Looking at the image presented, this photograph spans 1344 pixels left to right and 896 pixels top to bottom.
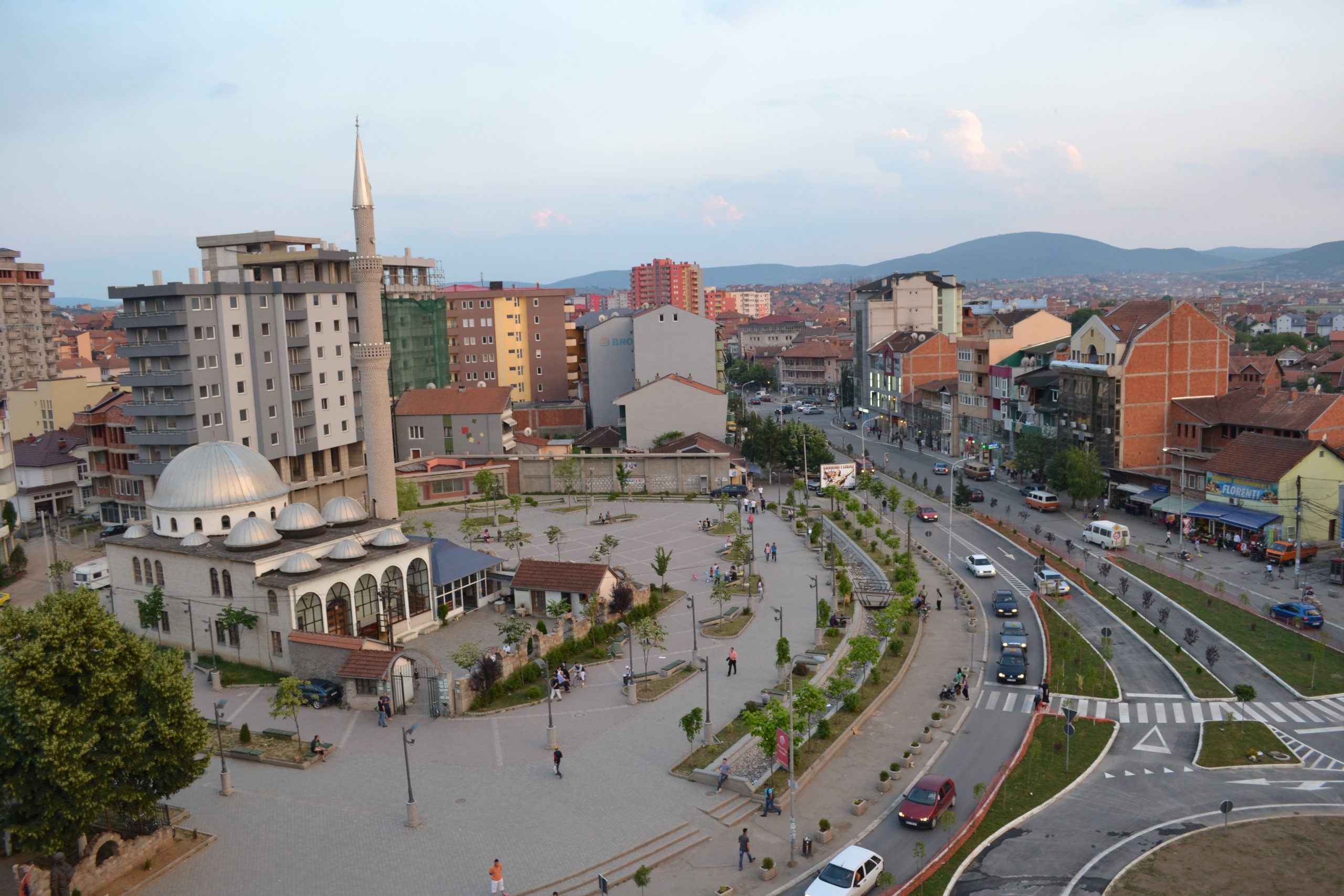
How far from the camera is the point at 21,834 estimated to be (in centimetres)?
2236

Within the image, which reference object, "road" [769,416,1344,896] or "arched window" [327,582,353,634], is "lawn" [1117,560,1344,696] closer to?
"road" [769,416,1344,896]

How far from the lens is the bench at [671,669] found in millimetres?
38875

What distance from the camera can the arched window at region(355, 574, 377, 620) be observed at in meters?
43.0

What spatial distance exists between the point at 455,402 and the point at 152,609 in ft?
145

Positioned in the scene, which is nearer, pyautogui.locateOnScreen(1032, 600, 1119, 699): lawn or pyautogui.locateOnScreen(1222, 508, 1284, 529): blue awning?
pyautogui.locateOnScreen(1032, 600, 1119, 699): lawn

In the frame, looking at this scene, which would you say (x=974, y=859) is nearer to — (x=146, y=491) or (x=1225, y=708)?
(x=1225, y=708)

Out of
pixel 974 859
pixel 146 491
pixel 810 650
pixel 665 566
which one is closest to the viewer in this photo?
pixel 974 859

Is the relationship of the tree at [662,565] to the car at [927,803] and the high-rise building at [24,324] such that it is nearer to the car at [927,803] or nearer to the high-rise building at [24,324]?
the car at [927,803]

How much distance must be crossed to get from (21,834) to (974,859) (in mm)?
22440

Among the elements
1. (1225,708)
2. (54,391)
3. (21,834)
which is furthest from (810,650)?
(54,391)

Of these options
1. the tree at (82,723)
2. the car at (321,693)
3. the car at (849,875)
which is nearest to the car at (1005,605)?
the car at (849,875)

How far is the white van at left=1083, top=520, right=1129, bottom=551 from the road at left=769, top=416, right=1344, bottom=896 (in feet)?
42.4

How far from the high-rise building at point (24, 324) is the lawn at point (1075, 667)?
114 metres

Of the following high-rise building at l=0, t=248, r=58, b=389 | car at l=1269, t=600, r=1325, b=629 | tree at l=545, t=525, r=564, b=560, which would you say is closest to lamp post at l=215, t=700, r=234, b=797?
tree at l=545, t=525, r=564, b=560
